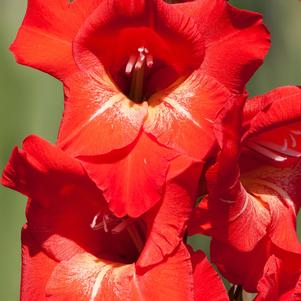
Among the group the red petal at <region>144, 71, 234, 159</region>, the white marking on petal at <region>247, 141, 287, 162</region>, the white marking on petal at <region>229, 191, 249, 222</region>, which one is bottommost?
the white marking on petal at <region>229, 191, 249, 222</region>

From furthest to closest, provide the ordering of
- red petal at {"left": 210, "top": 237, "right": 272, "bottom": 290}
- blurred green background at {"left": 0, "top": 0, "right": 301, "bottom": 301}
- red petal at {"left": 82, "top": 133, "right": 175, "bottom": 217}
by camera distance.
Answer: blurred green background at {"left": 0, "top": 0, "right": 301, "bottom": 301}, red petal at {"left": 210, "top": 237, "right": 272, "bottom": 290}, red petal at {"left": 82, "top": 133, "right": 175, "bottom": 217}

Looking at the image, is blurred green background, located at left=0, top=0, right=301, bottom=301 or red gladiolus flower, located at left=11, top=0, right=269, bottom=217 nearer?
red gladiolus flower, located at left=11, top=0, right=269, bottom=217

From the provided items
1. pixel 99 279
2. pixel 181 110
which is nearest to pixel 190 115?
pixel 181 110

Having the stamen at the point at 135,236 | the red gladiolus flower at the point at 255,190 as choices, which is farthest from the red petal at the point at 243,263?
→ the stamen at the point at 135,236

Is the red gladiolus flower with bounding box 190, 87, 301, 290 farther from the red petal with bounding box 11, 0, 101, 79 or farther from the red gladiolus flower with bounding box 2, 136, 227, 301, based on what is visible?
the red petal with bounding box 11, 0, 101, 79

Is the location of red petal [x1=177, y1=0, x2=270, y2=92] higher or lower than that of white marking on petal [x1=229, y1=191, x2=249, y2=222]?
higher

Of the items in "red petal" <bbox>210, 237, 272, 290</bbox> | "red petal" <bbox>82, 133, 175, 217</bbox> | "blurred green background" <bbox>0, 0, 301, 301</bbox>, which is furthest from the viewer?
"blurred green background" <bbox>0, 0, 301, 301</bbox>

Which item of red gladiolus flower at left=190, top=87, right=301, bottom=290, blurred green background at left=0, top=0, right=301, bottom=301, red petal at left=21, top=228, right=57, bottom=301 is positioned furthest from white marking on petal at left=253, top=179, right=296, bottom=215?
blurred green background at left=0, top=0, right=301, bottom=301
